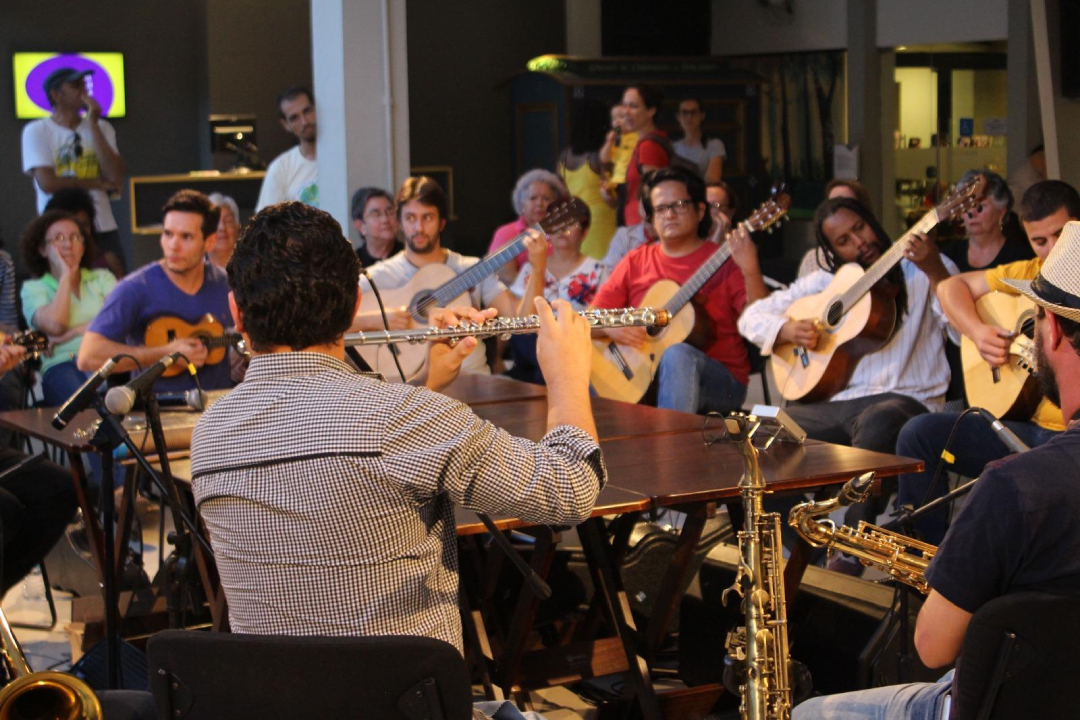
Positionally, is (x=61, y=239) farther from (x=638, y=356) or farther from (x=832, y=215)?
(x=832, y=215)

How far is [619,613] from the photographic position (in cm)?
302

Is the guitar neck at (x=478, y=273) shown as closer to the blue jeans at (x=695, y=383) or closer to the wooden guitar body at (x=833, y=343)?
the blue jeans at (x=695, y=383)

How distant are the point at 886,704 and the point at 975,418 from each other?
2.03m

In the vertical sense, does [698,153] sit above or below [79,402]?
above

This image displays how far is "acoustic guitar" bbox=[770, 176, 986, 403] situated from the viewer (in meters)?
4.26

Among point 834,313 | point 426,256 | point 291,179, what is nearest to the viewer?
point 834,313

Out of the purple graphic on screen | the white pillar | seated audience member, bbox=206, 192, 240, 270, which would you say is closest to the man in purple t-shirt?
seated audience member, bbox=206, 192, 240, 270

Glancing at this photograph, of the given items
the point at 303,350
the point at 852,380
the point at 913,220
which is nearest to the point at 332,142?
the point at 852,380

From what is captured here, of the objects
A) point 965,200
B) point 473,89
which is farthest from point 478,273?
point 473,89

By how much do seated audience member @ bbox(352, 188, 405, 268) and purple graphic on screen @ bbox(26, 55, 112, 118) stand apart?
19.1 ft

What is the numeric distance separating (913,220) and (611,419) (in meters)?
7.88

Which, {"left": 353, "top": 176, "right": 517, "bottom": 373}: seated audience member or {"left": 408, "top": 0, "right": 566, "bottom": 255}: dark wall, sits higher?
{"left": 408, "top": 0, "right": 566, "bottom": 255}: dark wall

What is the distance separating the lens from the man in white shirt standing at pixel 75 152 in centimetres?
762

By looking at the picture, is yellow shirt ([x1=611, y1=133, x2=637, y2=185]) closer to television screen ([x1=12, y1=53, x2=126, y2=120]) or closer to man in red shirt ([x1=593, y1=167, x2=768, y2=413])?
man in red shirt ([x1=593, y1=167, x2=768, y2=413])
